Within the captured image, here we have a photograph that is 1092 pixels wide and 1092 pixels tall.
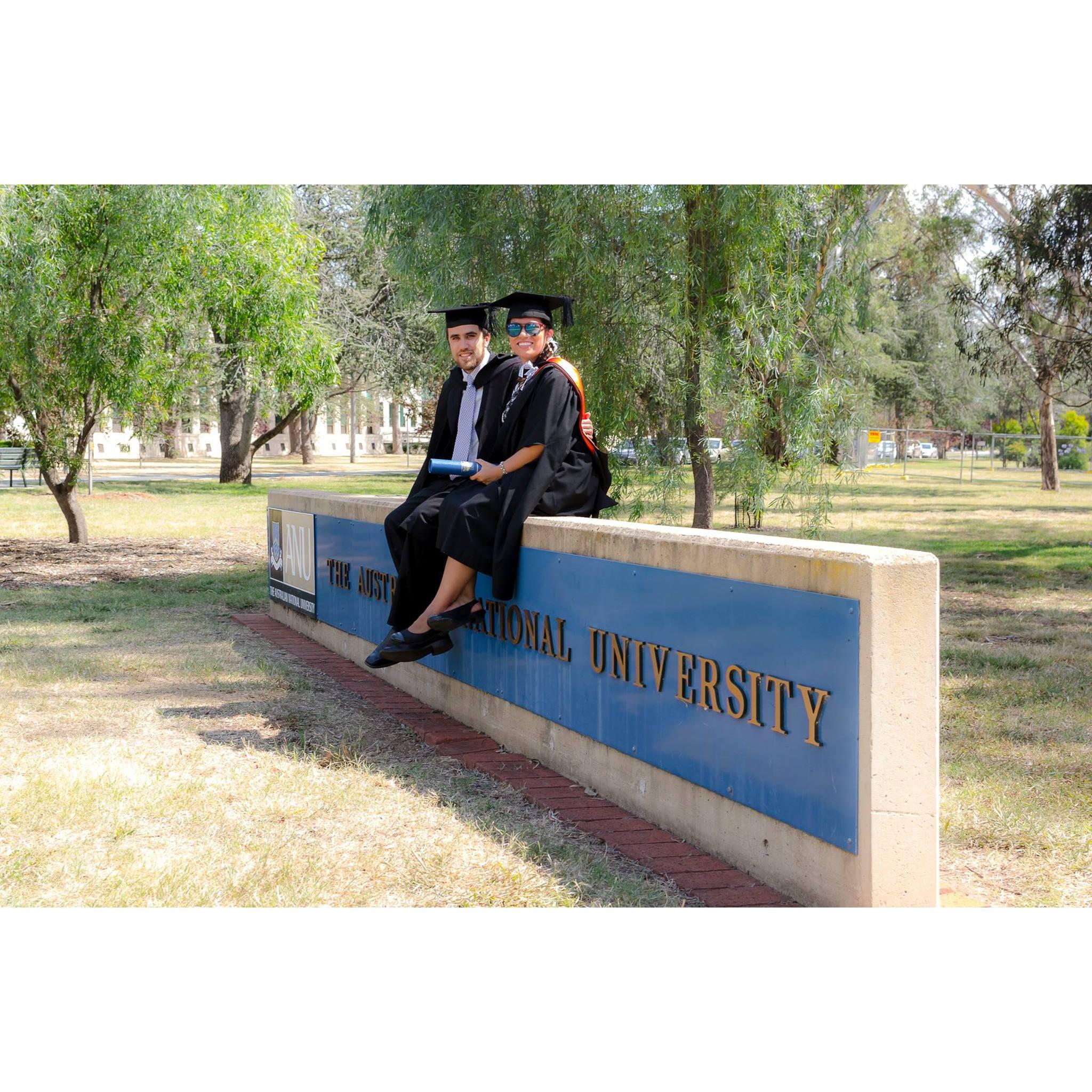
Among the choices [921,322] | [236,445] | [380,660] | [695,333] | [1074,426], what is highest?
[921,322]

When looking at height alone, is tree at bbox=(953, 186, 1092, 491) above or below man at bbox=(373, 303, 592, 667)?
above

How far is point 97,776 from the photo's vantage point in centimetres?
557

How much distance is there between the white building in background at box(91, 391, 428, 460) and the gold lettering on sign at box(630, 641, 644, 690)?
38776 mm

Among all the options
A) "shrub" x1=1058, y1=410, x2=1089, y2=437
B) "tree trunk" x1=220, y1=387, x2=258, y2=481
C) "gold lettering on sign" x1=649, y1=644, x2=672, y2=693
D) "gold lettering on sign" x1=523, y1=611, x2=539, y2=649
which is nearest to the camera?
"gold lettering on sign" x1=649, y1=644, x2=672, y2=693

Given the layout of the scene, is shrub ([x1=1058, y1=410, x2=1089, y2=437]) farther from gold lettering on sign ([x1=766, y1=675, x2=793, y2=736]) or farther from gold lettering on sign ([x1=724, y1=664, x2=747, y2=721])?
gold lettering on sign ([x1=766, y1=675, x2=793, y2=736])

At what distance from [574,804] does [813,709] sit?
159 centimetres

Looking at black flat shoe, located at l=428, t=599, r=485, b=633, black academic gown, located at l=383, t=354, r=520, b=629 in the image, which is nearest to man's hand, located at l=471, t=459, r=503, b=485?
black academic gown, located at l=383, t=354, r=520, b=629

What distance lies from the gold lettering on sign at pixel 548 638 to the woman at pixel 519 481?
1.03ft

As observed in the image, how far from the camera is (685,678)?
4660 millimetres

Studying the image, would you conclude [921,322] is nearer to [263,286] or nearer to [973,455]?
[973,455]

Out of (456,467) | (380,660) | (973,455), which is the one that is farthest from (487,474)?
(973,455)

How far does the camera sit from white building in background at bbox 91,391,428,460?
56344 millimetres

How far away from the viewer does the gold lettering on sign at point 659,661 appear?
479 centimetres

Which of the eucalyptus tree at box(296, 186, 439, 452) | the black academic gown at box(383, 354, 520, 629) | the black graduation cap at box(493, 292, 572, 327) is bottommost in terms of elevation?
the black academic gown at box(383, 354, 520, 629)
